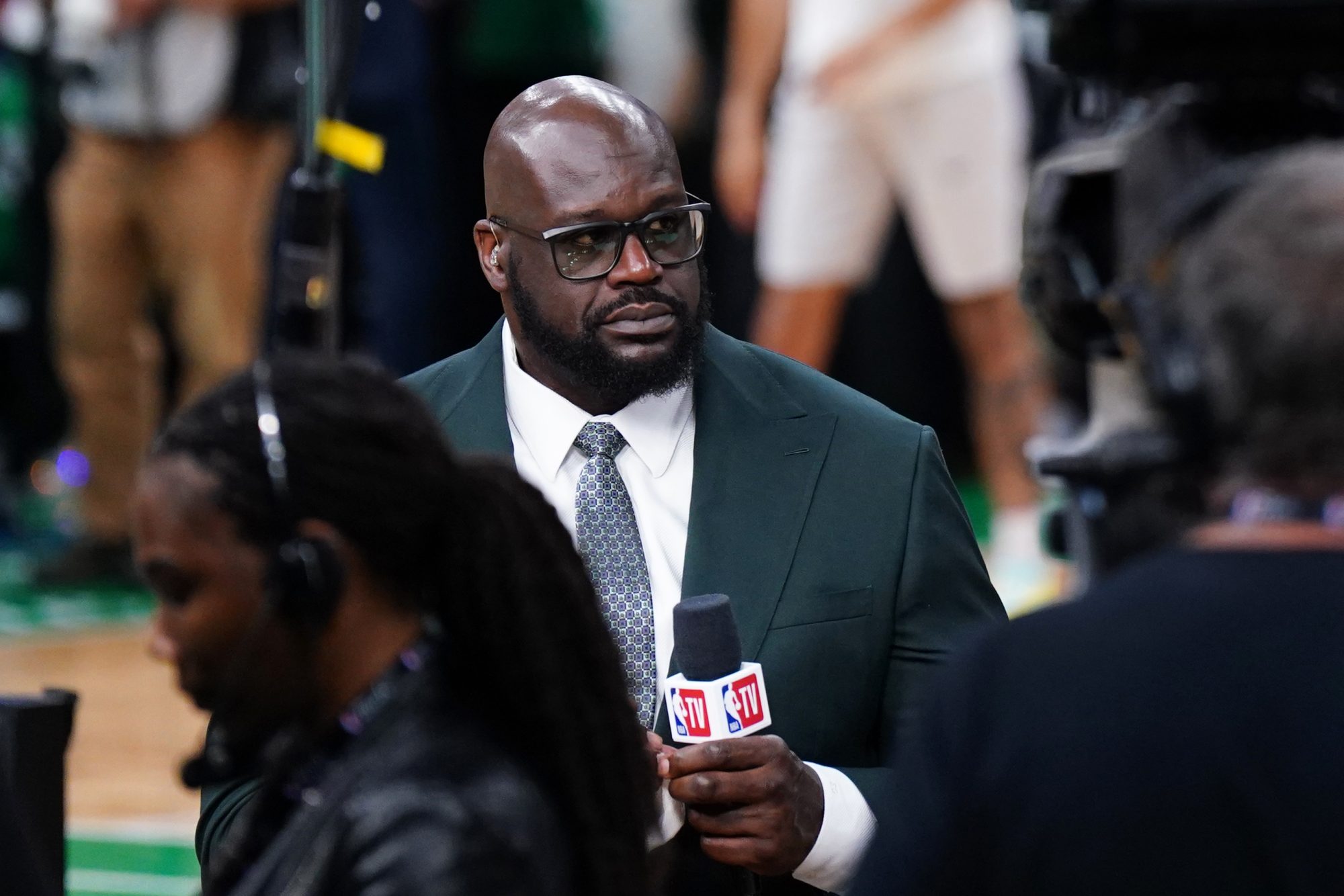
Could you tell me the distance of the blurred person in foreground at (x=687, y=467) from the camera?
2.95 meters

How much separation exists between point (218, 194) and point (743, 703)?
539cm

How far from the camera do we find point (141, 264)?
798cm

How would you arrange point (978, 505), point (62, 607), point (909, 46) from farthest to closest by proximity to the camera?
point (978, 505)
point (62, 607)
point (909, 46)

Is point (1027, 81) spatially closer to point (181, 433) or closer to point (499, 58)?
point (499, 58)

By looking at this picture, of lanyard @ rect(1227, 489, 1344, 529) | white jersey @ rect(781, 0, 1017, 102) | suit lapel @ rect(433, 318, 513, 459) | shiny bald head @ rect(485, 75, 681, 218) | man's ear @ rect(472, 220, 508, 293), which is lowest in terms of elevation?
white jersey @ rect(781, 0, 1017, 102)

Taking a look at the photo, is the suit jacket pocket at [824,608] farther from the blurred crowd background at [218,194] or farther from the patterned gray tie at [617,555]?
the blurred crowd background at [218,194]

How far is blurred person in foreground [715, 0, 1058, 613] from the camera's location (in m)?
7.13

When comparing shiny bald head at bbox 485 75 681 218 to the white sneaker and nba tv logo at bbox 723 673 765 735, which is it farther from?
the white sneaker

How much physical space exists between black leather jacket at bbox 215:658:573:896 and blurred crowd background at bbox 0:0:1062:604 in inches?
175

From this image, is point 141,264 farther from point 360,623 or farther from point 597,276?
point 360,623

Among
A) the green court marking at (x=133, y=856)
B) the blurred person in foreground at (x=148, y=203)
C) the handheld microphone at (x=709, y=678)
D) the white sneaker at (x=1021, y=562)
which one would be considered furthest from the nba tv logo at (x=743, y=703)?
the blurred person in foreground at (x=148, y=203)

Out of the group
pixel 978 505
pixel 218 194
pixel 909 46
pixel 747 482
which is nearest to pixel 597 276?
pixel 747 482

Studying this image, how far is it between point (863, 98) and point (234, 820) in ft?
15.4

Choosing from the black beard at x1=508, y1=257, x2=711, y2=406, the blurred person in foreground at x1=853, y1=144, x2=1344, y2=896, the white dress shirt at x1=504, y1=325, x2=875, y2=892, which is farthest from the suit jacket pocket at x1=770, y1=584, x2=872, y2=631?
the blurred person in foreground at x1=853, y1=144, x2=1344, y2=896
